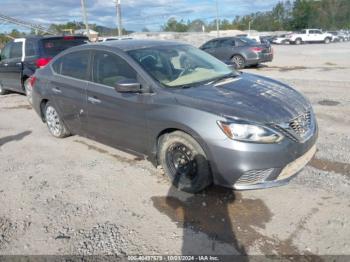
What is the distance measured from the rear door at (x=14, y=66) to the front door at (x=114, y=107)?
5.80 m

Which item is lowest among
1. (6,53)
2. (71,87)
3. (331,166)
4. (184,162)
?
(331,166)

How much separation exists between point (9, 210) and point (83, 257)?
138 centimetres

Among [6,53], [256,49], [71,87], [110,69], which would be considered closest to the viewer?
[110,69]

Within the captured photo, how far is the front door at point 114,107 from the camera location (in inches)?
165

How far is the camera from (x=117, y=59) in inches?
177

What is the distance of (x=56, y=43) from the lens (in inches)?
366

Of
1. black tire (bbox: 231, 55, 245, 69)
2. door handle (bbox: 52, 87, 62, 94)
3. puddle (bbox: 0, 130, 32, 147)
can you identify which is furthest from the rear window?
black tire (bbox: 231, 55, 245, 69)

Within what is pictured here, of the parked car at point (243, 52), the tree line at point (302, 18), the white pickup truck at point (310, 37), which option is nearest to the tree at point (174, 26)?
the tree line at point (302, 18)

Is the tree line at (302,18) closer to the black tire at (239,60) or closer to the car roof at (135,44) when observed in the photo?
the black tire at (239,60)

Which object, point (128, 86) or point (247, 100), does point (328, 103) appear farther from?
point (128, 86)

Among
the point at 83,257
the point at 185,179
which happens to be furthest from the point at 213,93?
the point at 83,257

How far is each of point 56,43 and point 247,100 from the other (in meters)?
7.20

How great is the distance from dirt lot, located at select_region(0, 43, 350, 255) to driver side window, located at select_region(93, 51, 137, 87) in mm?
1199

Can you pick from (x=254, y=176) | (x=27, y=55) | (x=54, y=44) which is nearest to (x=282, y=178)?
(x=254, y=176)
